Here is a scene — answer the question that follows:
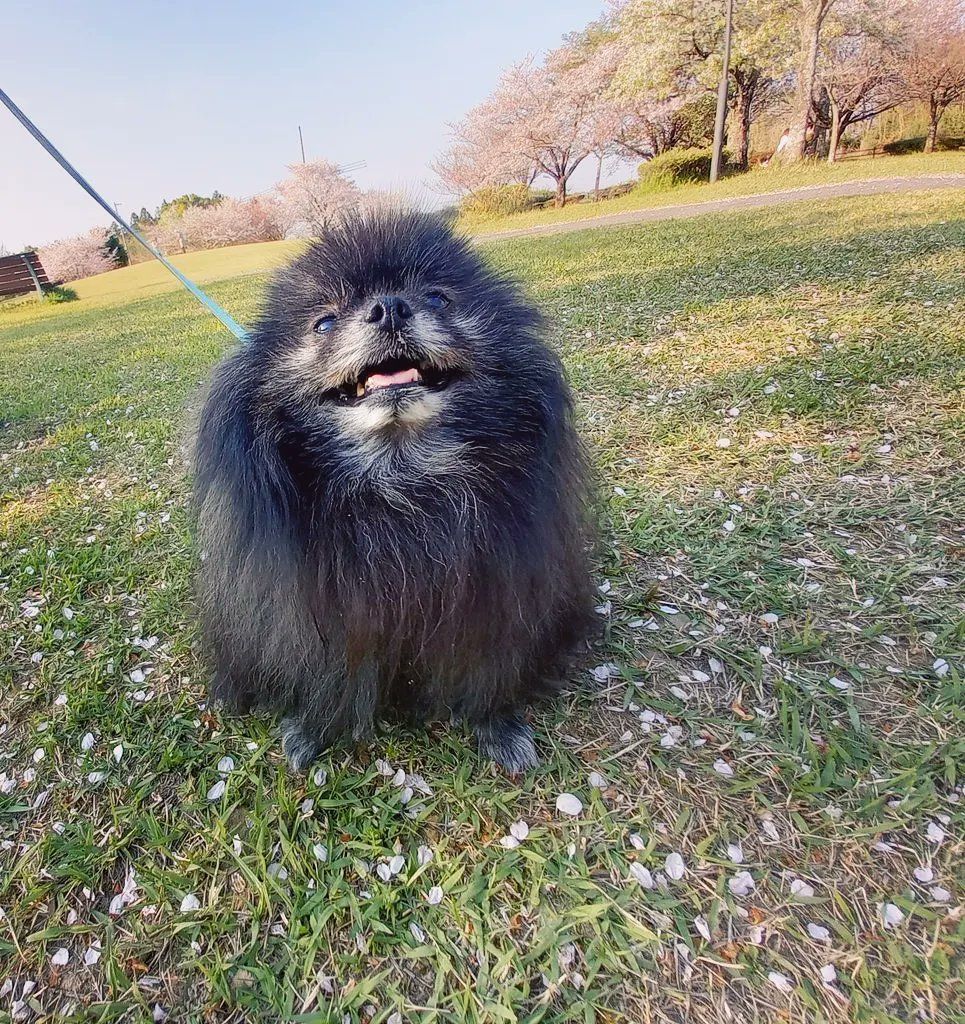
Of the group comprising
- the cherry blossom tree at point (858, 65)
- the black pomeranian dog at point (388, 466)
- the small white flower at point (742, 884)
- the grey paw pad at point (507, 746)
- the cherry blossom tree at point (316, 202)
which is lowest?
the small white flower at point (742, 884)

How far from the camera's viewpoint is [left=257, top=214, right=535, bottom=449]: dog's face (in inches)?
50.6

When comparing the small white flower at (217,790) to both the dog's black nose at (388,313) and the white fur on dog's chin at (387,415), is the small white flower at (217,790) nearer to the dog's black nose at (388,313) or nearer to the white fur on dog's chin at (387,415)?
the white fur on dog's chin at (387,415)

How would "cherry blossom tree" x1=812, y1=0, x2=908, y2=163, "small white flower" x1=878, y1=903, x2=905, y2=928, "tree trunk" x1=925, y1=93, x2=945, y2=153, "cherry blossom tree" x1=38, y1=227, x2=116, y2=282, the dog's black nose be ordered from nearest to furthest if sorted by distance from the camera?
the dog's black nose → "small white flower" x1=878, y1=903, x2=905, y2=928 → "cherry blossom tree" x1=812, y1=0, x2=908, y2=163 → "tree trunk" x1=925, y1=93, x2=945, y2=153 → "cherry blossom tree" x1=38, y1=227, x2=116, y2=282

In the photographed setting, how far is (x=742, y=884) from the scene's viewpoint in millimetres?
1464

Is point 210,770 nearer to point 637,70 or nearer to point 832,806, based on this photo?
point 832,806

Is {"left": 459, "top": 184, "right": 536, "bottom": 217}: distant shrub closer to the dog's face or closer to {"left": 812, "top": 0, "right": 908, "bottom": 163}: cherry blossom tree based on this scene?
{"left": 812, "top": 0, "right": 908, "bottom": 163}: cherry blossom tree

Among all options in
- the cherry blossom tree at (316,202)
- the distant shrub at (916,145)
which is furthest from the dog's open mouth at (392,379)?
the distant shrub at (916,145)

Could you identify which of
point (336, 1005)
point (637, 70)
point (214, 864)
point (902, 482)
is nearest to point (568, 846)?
point (336, 1005)

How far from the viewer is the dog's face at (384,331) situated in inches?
50.6

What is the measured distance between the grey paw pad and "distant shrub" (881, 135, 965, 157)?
28.3m

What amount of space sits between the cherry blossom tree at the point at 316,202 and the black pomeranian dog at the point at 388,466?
0.16 meters

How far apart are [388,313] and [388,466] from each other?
0.32 metres

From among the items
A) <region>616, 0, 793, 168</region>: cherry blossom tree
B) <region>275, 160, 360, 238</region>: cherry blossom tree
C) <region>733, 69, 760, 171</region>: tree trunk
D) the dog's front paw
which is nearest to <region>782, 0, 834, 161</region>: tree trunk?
<region>616, 0, 793, 168</region>: cherry blossom tree

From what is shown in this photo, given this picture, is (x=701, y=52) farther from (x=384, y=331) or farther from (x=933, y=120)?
(x=384, y=331)
